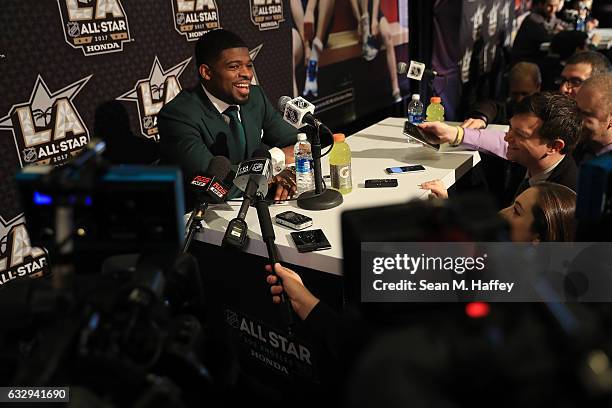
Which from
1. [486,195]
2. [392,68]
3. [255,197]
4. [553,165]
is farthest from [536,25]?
[486,195]

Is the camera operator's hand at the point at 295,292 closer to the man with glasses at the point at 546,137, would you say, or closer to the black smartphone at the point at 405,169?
the black smartphone at the point at 405,169

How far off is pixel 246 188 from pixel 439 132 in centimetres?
123

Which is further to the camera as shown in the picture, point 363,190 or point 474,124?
point 474,124

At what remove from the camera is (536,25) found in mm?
5668

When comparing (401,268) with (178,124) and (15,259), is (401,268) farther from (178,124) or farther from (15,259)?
(15,259)

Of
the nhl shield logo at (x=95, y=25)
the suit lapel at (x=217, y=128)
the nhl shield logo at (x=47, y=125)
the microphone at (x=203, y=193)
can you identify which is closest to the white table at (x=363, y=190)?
the microphone at (x=203, y=193)

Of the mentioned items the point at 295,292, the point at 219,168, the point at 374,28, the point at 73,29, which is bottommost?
the point at 295,292

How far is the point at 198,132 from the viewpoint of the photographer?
8.04 feet

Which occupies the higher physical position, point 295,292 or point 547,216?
point 547,216

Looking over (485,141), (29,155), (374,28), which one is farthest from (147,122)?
(374,28)

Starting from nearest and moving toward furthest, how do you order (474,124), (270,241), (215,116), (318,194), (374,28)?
1. (270,241)
2. (318,194)
3. (215,116)
4. (474,124)
5. (374,28)

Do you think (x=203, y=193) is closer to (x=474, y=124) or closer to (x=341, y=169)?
(x=341, y=169)

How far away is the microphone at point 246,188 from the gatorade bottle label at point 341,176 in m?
0.30

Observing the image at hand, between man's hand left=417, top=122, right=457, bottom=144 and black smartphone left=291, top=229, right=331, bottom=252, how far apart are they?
112cm
